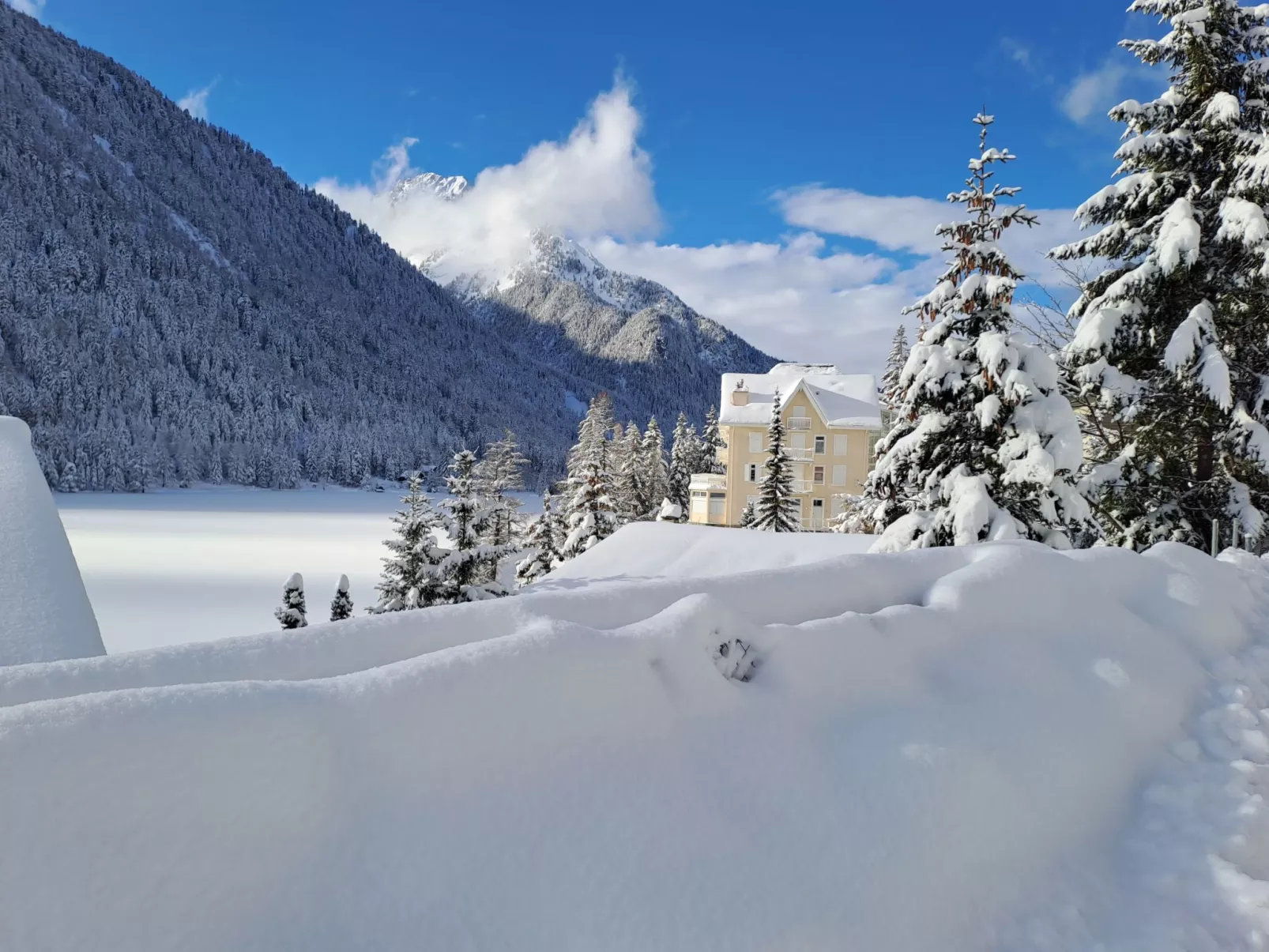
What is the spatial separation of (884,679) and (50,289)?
18742cm

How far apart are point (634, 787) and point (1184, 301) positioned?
12359 millimetres

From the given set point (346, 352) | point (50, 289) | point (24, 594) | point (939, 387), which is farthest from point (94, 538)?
point (346, 352)

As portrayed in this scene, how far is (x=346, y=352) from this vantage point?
193125mm

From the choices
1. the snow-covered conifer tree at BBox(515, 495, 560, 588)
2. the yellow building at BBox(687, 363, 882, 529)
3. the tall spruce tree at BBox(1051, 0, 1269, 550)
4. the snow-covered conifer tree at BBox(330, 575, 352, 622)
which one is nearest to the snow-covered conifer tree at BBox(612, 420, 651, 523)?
the yellow building at BBox(687, 363, 882, 529)

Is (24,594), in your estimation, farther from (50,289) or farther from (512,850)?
(50,289)

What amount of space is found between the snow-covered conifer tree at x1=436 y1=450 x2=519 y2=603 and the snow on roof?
A: 21130 millimetres

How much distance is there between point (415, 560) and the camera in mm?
18688

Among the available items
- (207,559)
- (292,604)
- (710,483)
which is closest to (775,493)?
(710,483)

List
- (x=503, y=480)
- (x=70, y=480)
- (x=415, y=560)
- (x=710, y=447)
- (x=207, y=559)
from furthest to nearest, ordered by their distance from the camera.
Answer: (x=70, y=480)
(x=710, y=447)
(x=503, y=480)
(x=207, y=559)
(x=415, y=560)

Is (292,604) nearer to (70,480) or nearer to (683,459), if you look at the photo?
(683,459)

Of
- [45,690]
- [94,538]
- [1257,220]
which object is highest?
[1257,220]

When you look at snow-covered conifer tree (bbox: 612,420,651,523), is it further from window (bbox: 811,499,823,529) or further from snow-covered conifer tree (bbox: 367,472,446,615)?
snow-covered conifer tree (bbox: 367,472,446,615)

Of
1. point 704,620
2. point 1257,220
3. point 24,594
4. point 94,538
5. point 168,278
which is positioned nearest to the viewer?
point 704,620

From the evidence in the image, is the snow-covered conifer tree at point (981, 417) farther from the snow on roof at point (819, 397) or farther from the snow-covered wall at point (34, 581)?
the snow on roof at point (819, 397)
